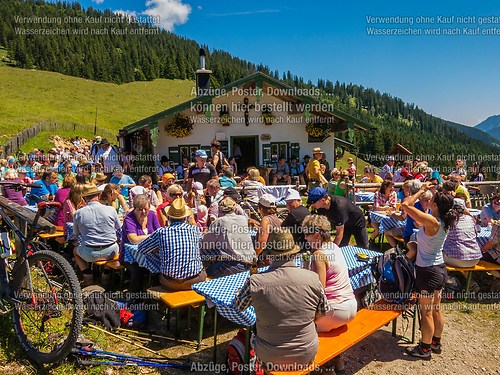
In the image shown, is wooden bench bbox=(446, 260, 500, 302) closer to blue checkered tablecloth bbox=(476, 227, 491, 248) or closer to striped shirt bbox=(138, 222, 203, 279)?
blue checkered tablecloth bbox=(476, 227, 491, 248)

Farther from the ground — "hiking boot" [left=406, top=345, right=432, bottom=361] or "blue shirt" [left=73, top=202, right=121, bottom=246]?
"blue shirt" [left=73, top=202, right=121, bottom=246]

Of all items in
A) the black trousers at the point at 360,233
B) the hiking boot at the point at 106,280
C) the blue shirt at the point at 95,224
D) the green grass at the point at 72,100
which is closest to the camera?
the blue shirt at the point at 95,224

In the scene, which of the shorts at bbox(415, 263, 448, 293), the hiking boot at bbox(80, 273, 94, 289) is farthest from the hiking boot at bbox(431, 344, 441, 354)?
the hiking boot at bbox(80, 273, 94, 289)

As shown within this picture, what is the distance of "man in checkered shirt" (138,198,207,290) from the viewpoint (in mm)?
4676

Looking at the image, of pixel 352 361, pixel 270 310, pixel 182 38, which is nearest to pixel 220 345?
pixel 352 361

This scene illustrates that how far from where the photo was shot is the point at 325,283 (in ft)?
12.4

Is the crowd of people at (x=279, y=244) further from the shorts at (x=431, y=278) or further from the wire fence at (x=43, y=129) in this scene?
the wire fence at (x=43, y=129)

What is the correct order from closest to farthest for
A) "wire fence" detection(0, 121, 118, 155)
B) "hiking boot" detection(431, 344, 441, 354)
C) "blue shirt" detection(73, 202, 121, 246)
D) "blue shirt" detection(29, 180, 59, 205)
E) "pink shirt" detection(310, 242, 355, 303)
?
"pink shirt" detection(310, 242, 355, 303)
"hiking boot" detection(431, 344, 441, 354)
"blue shirt" detection(73, 202, 121, 246)
"blue shirt" detection(29, 180, 59, 205)
"wire fence" detection(0, 121, 118, 155)

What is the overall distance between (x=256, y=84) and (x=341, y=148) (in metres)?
11.1

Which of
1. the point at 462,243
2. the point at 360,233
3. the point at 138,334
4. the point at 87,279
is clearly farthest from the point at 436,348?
the point at 87,279

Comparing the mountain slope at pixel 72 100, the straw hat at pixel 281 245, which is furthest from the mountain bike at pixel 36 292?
the mountain slope at pixel 72 100

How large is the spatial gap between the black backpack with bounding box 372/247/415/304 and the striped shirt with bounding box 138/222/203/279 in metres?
2.30

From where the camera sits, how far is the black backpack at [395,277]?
4453mm

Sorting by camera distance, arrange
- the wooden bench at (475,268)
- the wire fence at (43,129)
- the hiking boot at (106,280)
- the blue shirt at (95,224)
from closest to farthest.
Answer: the blue shirt at (95,224), the wooden bench at (475,268), the hiking boot at (106,280), the wire fence at (43,129)
